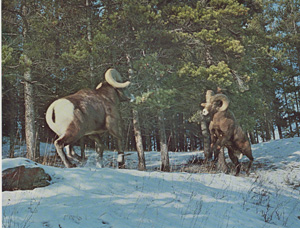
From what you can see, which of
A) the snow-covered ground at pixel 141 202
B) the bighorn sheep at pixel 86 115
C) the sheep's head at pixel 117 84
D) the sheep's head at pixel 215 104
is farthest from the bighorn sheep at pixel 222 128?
the bighorn sheep at pixel 86 115

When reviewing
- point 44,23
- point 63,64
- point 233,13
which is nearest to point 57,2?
point 44,23

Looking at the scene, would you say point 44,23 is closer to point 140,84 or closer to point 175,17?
point 140,84

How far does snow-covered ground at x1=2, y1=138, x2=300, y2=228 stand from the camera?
11.7 ft

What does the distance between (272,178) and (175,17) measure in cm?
705

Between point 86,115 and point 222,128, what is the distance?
A: 426 centimetres

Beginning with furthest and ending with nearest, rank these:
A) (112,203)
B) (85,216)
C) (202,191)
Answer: (202,191) < (112,203) < (85,216)

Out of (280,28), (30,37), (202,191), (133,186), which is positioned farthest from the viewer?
(280,28)

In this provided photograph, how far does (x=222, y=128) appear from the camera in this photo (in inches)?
345

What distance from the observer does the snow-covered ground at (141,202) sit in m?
3.56

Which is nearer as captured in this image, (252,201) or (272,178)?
(252,201)

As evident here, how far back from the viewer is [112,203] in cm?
415

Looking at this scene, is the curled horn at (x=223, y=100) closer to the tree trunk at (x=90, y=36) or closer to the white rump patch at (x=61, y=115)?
the tree trunk at (x=90, y=36)

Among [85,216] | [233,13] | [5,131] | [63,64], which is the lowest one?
[85,216]

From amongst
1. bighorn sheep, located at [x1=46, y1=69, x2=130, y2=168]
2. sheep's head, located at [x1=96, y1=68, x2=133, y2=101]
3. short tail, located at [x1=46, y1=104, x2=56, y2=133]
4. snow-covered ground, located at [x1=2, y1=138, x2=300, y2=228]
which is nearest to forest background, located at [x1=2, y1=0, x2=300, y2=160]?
sheep's head, located at [x1=96, y1=68, x2=133, y2=101]
